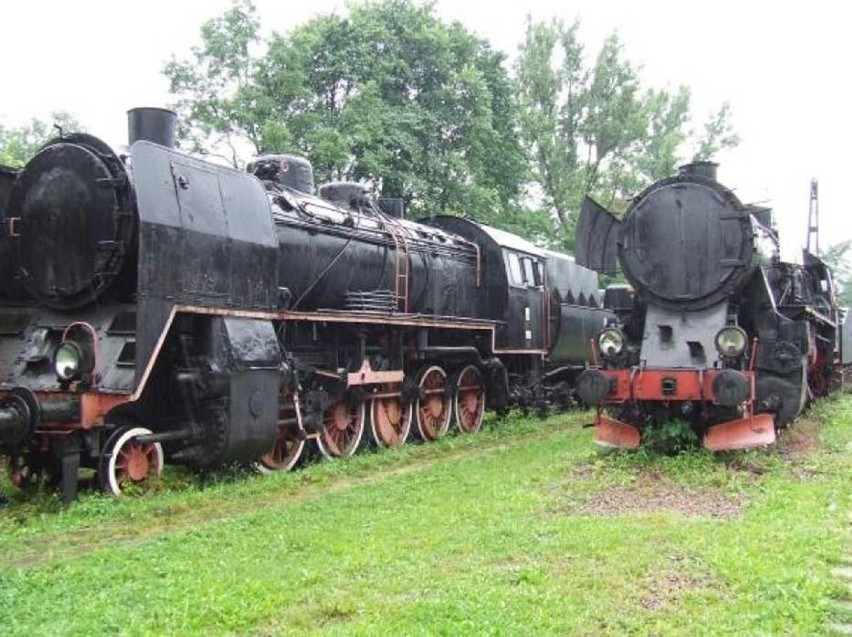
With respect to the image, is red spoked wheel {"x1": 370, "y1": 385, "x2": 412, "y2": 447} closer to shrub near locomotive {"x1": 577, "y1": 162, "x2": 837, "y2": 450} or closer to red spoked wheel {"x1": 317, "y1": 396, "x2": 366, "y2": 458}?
red spoked wheel {"x1": 317, "y1": 396, "x2": 366, "y2": 458}

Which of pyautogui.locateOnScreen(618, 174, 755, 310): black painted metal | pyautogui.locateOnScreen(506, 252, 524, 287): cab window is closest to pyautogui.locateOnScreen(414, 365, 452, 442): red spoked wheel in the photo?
pyautogui.locateOnScreen(506, 252, 524, 287): cab window

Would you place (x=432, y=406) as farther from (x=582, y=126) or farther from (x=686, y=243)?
(x=582, y=126)

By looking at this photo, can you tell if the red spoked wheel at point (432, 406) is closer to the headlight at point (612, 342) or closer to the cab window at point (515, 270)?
the cab window at point (515, 270)

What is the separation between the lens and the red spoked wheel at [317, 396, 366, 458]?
10.9 meters

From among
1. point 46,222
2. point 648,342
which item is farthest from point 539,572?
point 46,222

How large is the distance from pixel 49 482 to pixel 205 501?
1.72 m

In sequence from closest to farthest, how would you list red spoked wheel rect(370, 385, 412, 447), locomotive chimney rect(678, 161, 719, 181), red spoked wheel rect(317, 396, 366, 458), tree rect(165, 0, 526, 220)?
locomotive chimney rect(678, 161, 719, 181) → red spoked wheel rect(317, 396, 366, 458) → red spoked wheel rect(370, 385, 412, 447) → tree rect(165, 0, 526, 220)

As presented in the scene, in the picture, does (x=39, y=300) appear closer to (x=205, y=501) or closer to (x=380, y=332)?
(x=205, y=501)

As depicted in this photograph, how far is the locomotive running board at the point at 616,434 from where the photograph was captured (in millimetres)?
9547

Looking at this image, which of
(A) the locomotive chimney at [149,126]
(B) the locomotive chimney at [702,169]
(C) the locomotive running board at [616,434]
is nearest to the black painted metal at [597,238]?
(B) the locomotive chimney at [702,169]

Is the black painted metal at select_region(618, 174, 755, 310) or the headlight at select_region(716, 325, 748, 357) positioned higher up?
the black painted metal at select_region(618, 174, 755, 310)

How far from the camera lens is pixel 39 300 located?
851 centimetres

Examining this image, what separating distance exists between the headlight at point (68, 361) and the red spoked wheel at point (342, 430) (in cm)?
359

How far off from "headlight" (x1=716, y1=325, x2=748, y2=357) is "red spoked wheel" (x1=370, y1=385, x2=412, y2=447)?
4662mm
